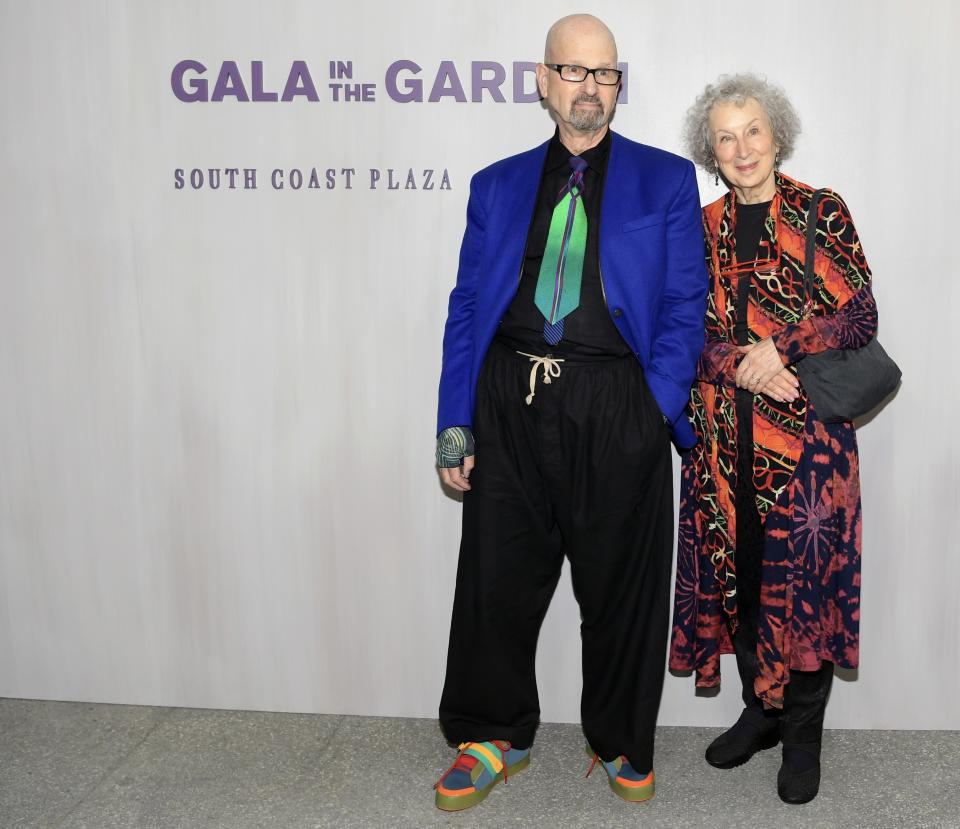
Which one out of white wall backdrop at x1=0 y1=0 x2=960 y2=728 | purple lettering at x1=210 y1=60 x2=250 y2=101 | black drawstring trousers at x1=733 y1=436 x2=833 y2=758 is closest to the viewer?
black drawstring trousers at x1=733 y1=436 x2=833 y2=758

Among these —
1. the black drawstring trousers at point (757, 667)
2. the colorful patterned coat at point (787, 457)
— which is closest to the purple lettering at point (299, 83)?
the colorful patterned coat at point (787, 457)

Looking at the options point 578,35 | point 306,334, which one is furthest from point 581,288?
point 306,334

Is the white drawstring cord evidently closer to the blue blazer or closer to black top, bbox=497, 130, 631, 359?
black top, bbox=497, 130, 631, 359

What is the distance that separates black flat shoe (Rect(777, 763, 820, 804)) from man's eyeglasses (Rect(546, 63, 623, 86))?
1.67 m

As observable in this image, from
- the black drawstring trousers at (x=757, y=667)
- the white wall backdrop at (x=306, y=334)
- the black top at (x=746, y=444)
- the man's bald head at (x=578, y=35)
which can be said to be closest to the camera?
the man's bald head at (x=578, y=35)

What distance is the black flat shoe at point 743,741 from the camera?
2.58m

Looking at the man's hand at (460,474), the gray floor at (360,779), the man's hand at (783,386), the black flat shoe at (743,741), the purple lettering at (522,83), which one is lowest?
the gray floor at (360,779)

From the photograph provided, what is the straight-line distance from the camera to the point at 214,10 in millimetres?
2602

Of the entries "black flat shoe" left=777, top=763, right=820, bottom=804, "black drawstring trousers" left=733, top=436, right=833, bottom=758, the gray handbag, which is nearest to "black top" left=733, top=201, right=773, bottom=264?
the gray handbag

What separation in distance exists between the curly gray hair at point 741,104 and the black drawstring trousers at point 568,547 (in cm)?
57

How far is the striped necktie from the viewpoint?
2236 mm

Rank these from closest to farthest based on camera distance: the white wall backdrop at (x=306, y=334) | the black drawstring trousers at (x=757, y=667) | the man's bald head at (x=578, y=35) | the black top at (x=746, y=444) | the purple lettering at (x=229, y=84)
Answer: the man's bald head at (x=578, y=35) < the black top at (x=746, y=444) < the black drawstring trousers at (x=757, y=667) < the white wall backdrop at (x=306, y=334) < the purple lettering at (x=229, y=84)

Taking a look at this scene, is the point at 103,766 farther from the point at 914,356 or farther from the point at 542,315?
the point at 914,356

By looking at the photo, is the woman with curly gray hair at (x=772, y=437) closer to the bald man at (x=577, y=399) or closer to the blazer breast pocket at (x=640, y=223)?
the bald man at (x=577, y=399)
